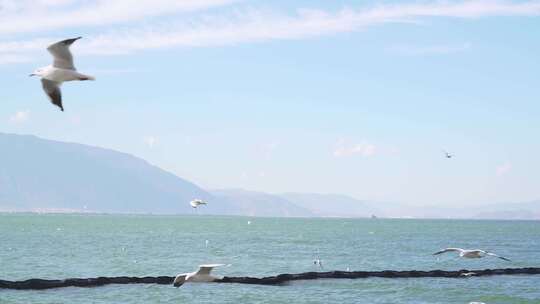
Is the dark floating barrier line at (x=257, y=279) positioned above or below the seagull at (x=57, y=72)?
below

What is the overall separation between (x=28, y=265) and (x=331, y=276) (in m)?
28.5

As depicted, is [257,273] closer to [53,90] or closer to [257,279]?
[257,279]

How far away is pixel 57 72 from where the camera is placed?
1817 centimetres

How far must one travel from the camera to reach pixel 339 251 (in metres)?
101

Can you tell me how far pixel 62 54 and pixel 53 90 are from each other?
29.7 inches

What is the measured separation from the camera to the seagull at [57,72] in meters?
18.0

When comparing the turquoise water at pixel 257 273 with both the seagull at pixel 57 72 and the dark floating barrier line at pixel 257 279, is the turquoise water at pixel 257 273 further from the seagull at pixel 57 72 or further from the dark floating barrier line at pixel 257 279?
the seagull at pixel 57 72

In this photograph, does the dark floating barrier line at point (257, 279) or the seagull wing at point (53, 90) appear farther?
the dark floating barrier line at point (257, 279)

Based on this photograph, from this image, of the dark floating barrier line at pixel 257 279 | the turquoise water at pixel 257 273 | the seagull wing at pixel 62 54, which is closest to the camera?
the seagull wing at pixel 62 54

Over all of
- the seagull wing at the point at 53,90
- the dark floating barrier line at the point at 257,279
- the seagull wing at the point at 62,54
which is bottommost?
the dark floating barrier line at the point at 257,279

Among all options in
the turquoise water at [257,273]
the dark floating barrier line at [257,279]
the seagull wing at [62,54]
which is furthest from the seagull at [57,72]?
the dark floating barrier line at [257,279]

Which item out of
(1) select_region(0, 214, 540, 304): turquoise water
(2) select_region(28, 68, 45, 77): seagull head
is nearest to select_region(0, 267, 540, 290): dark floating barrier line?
(1) select_region(0, 214, 540, 304): turquoise water

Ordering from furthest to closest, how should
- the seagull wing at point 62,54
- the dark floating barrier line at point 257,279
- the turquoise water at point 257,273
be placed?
the dark floating barrier line at point 257,279
the turquoise water at point 257,273
the seagull wing at point 62,54

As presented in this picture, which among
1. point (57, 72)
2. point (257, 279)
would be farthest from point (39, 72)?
point (257, 279)
